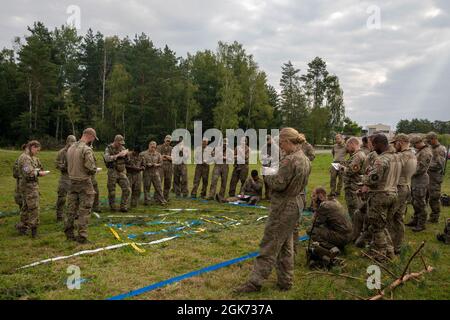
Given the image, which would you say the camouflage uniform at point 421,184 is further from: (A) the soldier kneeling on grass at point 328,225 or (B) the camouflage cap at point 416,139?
(A) the soldier kneeling on grass at point 328,225

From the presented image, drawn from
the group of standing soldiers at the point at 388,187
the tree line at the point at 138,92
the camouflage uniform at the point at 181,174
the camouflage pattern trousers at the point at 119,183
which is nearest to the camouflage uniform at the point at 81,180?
the camouflage pattern trousers at the point at 119,183

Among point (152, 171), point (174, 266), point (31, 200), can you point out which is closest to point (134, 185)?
point (152, 171)

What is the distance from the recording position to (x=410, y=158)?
6.89 m

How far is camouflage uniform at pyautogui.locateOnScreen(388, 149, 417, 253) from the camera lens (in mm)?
6676

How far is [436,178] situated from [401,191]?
3378 mm

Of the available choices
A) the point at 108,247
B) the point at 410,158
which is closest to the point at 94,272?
the point at 108,247

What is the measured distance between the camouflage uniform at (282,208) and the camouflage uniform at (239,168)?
8177 millimetres

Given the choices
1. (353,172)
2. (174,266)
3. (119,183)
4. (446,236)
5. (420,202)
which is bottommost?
(174,266)

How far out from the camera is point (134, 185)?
1098 centimetres

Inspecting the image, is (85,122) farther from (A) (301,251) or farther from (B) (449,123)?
(B) (449,123)

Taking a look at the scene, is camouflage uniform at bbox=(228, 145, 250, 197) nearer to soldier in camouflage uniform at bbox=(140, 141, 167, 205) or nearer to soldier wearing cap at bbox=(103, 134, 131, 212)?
soldier in camouflage uniform at bbox=(140, 141, 167, 205)

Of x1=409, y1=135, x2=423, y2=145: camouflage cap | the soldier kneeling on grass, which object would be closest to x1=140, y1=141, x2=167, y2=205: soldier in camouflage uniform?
the soldier kneeling on grass

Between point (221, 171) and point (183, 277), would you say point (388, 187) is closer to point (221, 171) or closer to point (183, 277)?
point (183, 277)
